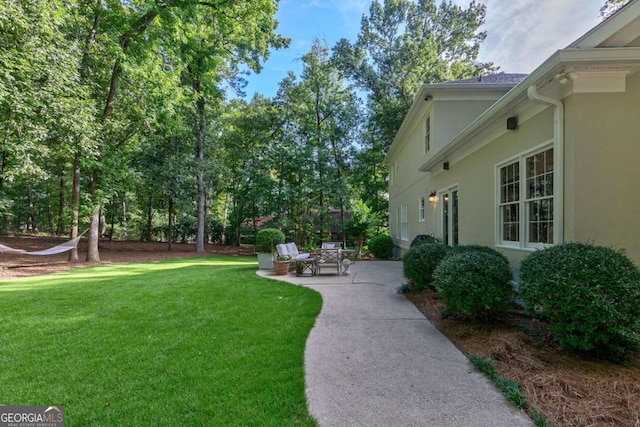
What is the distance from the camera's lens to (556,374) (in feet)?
8.65

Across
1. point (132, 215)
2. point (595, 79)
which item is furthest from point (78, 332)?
point (132, 215)

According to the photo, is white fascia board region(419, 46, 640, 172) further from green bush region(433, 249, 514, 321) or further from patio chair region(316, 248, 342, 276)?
patio chair region(316, 248, 342, 276)

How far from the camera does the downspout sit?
3.92 metres

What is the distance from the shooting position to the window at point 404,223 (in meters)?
13.2

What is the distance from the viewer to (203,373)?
110 inches

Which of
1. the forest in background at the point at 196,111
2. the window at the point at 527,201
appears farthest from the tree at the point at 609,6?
the window at the point at 527,201

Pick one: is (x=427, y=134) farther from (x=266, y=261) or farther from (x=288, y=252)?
(x=266, y=261)

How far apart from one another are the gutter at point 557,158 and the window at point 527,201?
0.32 m

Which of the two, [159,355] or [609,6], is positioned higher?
[609,6]

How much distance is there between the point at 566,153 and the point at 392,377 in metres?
3.56

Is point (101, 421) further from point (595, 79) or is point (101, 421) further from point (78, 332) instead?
point (595, 79)

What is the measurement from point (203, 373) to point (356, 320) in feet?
7.50

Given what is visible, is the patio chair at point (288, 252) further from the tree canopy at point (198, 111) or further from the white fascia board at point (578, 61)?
the tree canopy at point (198, 111)

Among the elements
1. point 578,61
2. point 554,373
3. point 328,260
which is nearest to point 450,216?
point 328,260
